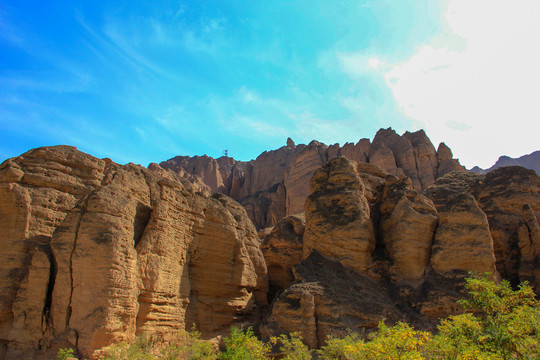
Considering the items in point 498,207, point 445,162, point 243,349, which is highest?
point 445,162

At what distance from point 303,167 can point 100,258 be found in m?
48.7

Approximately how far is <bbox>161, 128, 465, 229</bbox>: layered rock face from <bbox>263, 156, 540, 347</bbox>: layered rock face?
16877mm

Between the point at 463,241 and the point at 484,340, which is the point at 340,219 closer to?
the point at 463,241

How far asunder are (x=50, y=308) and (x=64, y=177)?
21.6 ft

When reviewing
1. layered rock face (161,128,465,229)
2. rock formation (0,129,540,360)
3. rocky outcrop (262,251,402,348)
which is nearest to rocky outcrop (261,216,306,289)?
rock formation (0,129,540,360)

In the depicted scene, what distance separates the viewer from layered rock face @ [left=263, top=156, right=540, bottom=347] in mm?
21359

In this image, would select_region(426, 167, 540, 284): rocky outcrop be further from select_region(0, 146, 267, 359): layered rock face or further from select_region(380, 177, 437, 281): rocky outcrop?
select_region(0, 146, 267, 359): layered rock face

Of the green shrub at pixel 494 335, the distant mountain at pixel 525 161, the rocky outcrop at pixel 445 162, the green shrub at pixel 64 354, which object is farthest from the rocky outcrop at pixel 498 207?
the distant mountain at pixel 525 161

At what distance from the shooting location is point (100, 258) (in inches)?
628

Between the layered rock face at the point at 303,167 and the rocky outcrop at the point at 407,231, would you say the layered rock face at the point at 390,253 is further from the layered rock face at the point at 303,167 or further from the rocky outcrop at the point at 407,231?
the layered rock face at the point at 303,167

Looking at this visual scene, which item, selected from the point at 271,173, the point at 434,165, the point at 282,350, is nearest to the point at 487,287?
the point at 282,350

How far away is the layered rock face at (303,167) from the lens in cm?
5541

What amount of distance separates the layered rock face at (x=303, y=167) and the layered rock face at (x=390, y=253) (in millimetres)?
16877

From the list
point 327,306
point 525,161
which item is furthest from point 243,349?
point 525,161
